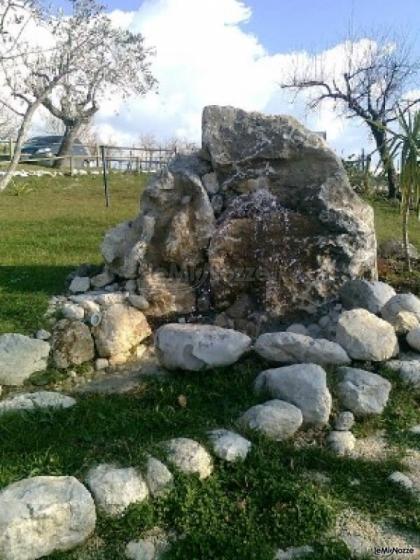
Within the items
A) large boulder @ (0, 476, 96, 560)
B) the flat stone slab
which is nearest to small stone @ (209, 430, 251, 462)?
large boulder @ (0, 476, 96, 560)

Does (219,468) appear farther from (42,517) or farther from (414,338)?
(414,338)

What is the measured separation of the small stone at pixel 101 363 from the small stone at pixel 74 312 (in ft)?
1.53

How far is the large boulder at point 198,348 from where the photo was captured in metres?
4.50

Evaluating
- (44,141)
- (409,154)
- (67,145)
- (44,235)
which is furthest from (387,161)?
(44,141)

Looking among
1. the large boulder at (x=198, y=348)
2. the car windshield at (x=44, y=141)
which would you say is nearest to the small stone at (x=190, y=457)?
the large boulder at (x=198, y=348)

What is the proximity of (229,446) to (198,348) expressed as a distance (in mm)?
1010

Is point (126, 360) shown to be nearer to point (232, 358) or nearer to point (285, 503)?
point (232, 358)

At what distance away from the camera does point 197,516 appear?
3186 mm

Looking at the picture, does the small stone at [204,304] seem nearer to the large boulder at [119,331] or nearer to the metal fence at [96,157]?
the large boulder at [119,331]

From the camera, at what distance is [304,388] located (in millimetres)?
4070

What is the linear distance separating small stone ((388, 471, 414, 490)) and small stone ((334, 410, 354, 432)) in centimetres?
50

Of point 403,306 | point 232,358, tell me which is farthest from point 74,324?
point 403,306

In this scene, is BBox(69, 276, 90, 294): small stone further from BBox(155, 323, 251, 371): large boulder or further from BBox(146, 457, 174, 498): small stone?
BBox(146, 457, 174, 498): small stone

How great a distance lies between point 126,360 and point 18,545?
2469mm
